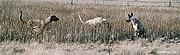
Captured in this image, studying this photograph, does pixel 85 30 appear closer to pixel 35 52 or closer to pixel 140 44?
pixel 140 44

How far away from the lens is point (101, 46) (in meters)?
5.28

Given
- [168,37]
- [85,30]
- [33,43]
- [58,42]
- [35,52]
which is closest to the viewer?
[35,52]

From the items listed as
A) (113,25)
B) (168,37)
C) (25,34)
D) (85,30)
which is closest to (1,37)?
(25,34)

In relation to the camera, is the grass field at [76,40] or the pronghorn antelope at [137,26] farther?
the pronghorn antelope at [137,26]

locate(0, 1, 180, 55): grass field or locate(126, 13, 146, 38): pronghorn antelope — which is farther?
locate(126, 13, 146, 38): pronghorn antelope

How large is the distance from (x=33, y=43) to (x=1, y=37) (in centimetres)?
95

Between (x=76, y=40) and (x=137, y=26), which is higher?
(x=137, y=26)

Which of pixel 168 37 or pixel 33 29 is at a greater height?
pixel 33 29

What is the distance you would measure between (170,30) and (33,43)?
444 cm

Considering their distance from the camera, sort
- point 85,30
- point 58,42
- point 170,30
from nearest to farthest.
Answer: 1. point 58,42
2. point 85,30
3. point 170,30

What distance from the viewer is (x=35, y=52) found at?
4.34m

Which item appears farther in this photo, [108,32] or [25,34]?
[108,32]

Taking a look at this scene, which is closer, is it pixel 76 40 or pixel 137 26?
pixel 76 40

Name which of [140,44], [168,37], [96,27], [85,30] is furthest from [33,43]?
[168,37]
